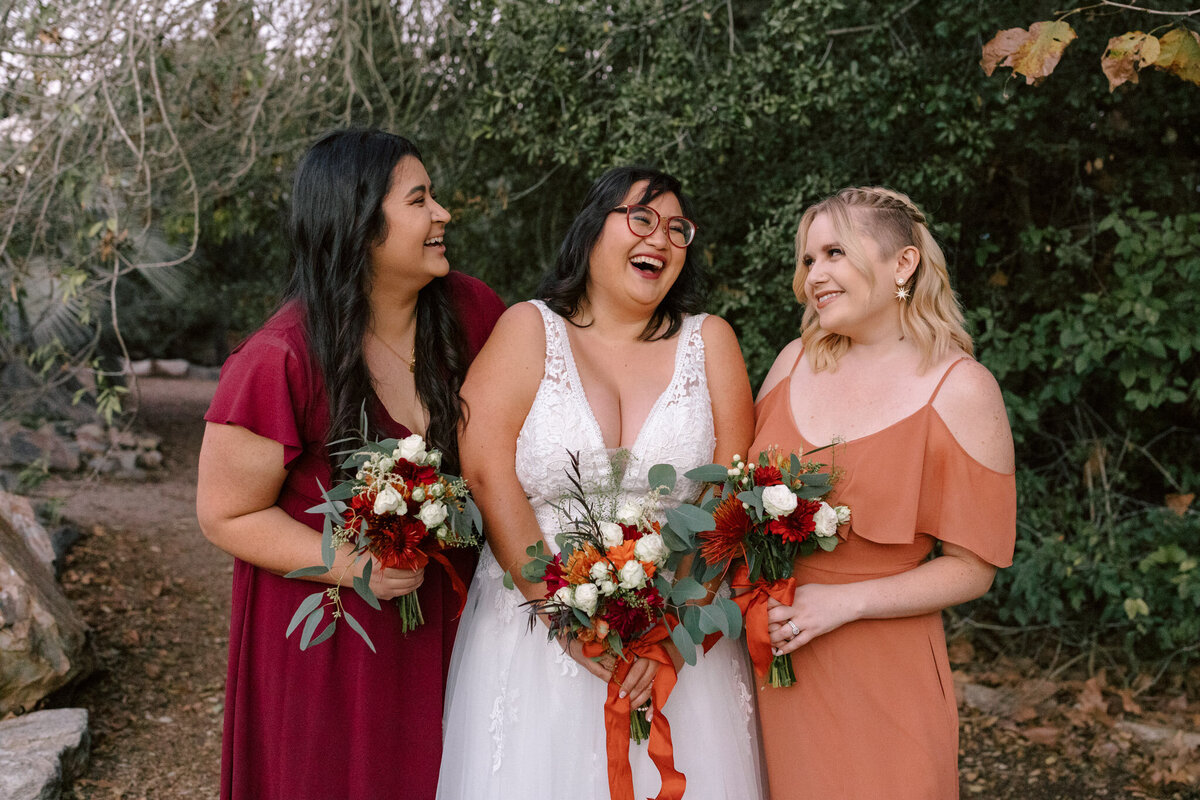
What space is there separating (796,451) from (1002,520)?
513mm

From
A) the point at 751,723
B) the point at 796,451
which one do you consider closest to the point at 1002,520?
the point at 796,451

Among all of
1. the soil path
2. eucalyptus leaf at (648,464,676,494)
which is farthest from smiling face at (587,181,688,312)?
the soil path

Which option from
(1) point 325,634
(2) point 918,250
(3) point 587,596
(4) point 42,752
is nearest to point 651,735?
(3) point 587,596

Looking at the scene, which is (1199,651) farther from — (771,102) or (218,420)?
(218,420)

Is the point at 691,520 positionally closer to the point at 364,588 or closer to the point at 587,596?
the point at 587,596

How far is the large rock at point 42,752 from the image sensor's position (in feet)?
12.0

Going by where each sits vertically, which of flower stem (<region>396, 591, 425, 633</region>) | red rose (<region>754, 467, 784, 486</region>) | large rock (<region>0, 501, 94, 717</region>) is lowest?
large rock (<region>0, 501, 94, 717</region>)

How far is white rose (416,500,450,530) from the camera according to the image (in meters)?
2.18

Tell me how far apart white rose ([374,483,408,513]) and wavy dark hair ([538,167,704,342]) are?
85 centimetres

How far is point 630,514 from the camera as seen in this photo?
7.21 feet

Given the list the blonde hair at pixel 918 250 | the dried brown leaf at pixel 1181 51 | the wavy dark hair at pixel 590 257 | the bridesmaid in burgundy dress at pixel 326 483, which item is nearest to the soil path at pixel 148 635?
the bridesmaid in burgundy dress at pixel 326 483

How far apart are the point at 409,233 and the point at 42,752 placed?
287cm

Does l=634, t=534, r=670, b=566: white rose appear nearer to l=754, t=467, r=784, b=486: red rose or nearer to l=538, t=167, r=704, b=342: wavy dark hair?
l=754, t=467, r=784, b=486: red rose

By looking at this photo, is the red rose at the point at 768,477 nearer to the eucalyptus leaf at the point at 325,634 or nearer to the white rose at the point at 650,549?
the white rose at the point at 650,549
